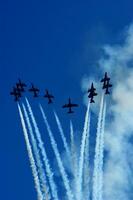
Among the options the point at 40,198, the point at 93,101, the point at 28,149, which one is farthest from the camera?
the point at 93,101

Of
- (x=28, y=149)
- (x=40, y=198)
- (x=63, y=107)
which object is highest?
(x=63, y=107)

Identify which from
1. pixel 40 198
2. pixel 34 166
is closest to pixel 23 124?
pixel 34 166

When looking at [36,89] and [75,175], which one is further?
[36,89]

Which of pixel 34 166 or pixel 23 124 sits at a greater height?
pixel 23 124

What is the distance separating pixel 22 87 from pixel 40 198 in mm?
30033

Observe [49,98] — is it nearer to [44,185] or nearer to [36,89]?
[36,89]

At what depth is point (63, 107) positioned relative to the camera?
113 metres

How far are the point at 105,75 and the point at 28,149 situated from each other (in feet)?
73.5

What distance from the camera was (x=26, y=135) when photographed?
4104 inches

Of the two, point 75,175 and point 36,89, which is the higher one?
point 36,89

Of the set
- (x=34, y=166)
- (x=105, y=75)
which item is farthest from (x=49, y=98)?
(x=34, y=166)

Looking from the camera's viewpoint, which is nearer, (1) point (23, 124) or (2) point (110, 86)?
(1) point (23, 124)

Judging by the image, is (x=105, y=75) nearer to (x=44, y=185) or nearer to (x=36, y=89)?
(x=36, y=89)

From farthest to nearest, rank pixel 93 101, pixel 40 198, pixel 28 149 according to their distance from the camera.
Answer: pixel 93 101 < pixel 28 149 < pixel 40 198
